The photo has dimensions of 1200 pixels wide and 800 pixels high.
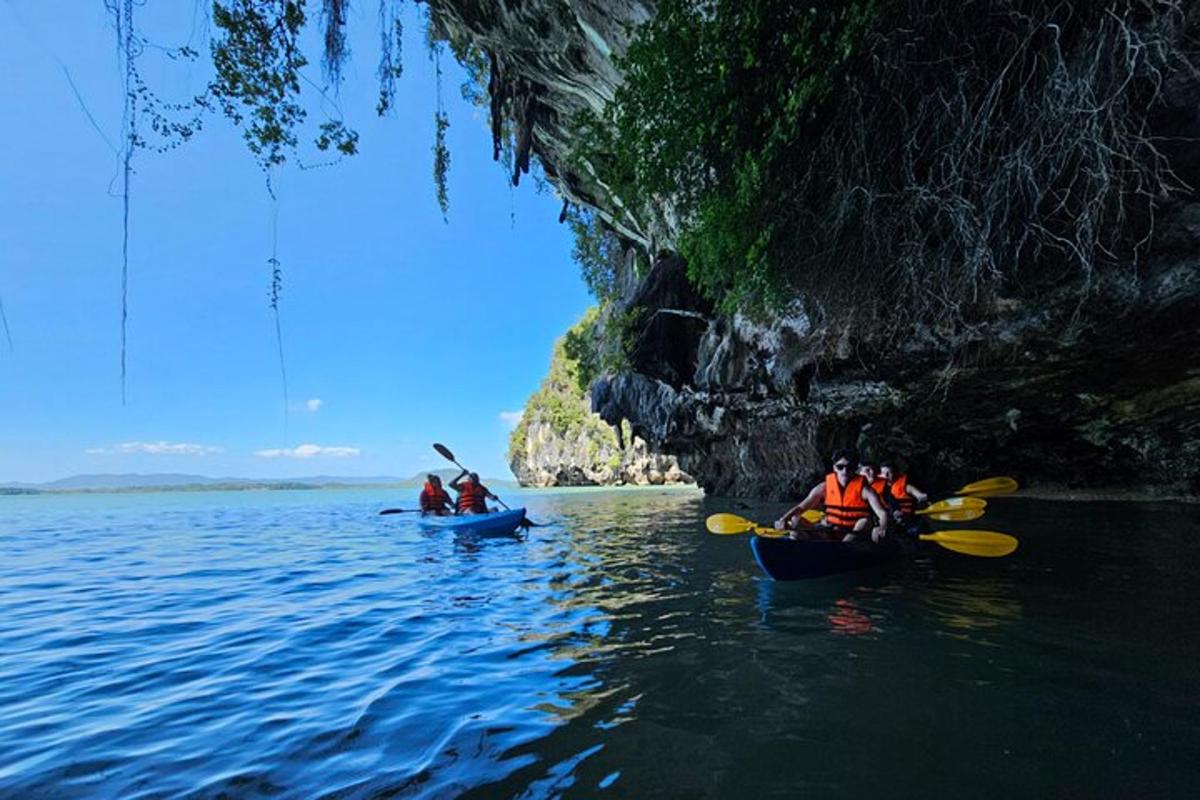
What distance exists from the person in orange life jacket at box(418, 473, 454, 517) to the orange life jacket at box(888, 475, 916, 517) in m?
10.5

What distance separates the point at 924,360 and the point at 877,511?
15.0 ft

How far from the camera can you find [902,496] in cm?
884

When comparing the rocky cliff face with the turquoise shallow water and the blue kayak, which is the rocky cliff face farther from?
the blue kayak

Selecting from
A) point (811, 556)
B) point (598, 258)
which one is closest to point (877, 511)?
point (811, 556)

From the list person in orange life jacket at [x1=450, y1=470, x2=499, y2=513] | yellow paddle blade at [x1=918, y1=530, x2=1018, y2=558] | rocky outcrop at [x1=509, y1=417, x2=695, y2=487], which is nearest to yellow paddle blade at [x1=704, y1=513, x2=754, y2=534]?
yellow paddle blade at [x1=918, y1=530, x2=1018, y2=558]

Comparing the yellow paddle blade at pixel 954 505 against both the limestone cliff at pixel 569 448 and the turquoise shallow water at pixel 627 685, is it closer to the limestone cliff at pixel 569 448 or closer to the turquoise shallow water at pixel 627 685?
the turquoise shallow water at pixel 627 685

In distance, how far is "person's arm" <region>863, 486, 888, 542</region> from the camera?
22.7 ft

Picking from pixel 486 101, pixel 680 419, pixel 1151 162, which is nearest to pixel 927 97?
pixel 1151 162

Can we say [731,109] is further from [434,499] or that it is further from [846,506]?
[434,499]

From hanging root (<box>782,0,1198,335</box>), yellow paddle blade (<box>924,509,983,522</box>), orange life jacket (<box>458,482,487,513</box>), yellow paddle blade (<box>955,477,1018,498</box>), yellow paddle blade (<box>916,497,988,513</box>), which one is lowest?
yellow paddle blade (<box>924,509,983,522</box>)

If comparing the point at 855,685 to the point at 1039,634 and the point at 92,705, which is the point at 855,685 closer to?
the point at 1039,634

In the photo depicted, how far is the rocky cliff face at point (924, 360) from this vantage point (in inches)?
305

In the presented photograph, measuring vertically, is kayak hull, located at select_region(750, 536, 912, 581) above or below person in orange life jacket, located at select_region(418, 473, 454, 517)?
below

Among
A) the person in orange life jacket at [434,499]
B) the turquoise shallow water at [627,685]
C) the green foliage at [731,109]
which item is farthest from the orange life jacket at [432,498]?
the green foliage at [731,109]
